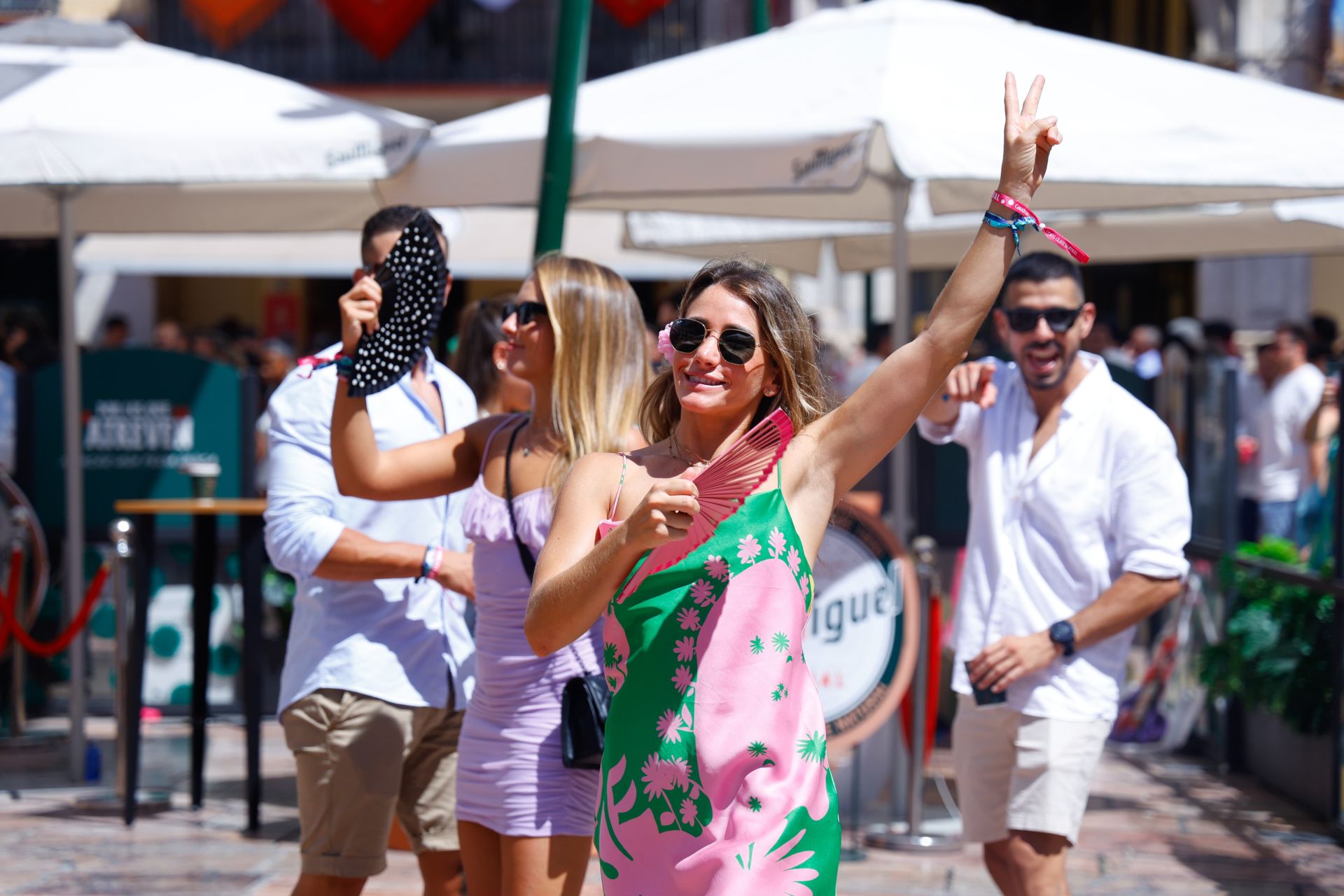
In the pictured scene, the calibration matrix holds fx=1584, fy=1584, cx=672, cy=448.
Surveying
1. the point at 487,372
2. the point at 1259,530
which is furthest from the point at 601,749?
the point at 1259,530

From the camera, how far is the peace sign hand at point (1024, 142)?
8.39ft

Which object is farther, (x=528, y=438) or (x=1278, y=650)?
(x=1278, y=650)

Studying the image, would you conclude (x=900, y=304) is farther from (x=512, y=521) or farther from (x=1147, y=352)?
(x=1147, y=352)

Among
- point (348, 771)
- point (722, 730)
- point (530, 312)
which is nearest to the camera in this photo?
point (722, 730)

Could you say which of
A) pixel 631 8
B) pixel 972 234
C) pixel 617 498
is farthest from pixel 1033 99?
pixel 631 8

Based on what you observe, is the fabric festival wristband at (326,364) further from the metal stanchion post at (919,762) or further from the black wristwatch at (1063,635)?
the metal stanchion post at (919,762)

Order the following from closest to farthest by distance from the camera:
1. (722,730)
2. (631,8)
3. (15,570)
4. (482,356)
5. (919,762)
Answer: (722,730)
(482,356)
(919,762)
(15,570)
(631,8)

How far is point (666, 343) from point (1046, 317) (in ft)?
5.62

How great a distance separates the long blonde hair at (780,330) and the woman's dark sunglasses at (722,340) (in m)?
0.06

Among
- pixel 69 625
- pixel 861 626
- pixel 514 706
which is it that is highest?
pixel 514 706

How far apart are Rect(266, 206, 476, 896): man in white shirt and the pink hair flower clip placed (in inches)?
38.9

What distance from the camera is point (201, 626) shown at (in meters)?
6.36

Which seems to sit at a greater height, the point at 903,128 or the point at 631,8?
the point at 631,8

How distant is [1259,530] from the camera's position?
10.6 meters
